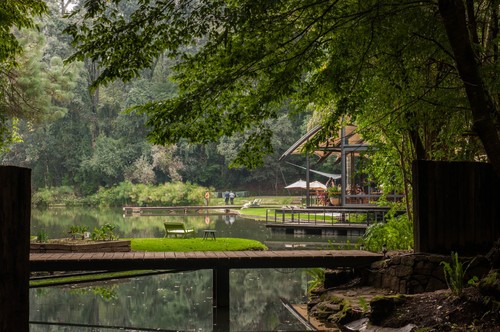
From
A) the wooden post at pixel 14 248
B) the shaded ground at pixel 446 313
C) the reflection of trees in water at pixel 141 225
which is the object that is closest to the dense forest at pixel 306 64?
the shaded ground at pixel 446 313

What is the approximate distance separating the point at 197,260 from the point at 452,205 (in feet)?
12.9

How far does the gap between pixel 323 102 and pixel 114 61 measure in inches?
119

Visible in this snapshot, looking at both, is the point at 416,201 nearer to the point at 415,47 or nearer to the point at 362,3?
the point at 415,47

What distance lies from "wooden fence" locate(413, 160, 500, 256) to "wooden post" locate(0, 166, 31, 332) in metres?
6.03

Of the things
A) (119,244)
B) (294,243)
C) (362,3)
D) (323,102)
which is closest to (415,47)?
(362,3)

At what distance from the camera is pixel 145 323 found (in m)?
11.3

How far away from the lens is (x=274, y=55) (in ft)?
26.8

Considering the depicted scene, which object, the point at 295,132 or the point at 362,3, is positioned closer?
the point at 362,3

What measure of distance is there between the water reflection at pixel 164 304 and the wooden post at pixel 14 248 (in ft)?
18.3

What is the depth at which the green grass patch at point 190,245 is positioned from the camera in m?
17.6

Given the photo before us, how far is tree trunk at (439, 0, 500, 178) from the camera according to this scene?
6.89m

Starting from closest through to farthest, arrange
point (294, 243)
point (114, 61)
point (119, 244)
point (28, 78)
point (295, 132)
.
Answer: point (114, 61) < point (119, 244) < point (294, 243) < point (28, 78) < point (295, 132)

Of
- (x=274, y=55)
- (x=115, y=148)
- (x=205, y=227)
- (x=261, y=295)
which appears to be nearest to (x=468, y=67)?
(x=274, y=55)

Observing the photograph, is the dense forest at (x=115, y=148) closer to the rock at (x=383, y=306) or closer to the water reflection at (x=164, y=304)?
the water reflection at (x=164, y=304)
